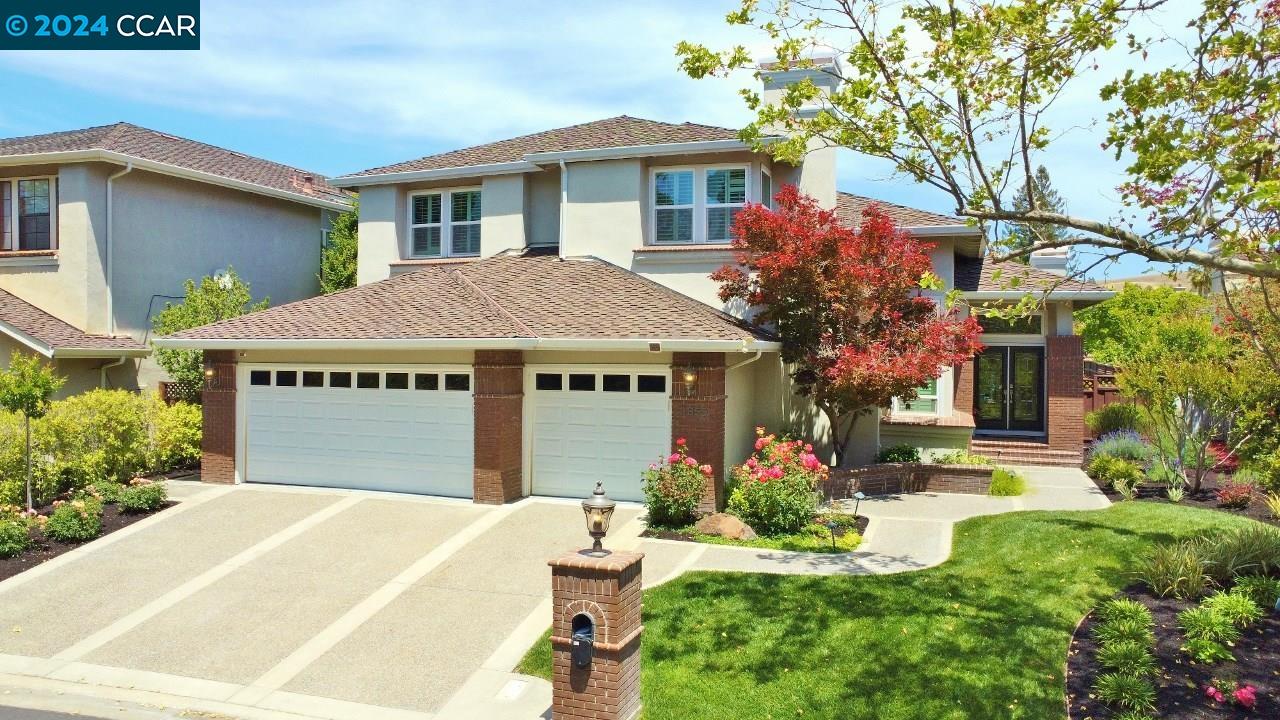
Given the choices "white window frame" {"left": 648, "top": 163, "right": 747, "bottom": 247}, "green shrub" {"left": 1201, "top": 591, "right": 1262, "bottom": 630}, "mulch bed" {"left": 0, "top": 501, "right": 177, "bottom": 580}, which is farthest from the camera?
"white window frame" {"left": 648, "top": 163, "right": 747, "bottom": 247}

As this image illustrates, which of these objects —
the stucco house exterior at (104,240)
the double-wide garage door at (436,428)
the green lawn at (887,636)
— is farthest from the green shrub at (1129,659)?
the stucco house exterior at (104,240)

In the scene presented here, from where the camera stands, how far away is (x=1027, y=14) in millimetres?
9078

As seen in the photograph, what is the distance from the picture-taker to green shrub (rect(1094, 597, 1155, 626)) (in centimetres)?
844

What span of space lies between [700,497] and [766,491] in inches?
39.6

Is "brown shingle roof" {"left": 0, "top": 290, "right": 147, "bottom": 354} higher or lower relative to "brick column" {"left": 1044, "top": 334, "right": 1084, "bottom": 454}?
higher

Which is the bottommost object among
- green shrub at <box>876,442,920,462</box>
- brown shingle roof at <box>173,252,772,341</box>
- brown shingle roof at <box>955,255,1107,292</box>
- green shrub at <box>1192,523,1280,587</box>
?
green shrub at <box>1192,523,1280,587</box>

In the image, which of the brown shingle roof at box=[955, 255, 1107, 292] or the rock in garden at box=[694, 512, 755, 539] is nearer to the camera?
the rock in garden at box=[694, 512, 755, 539]

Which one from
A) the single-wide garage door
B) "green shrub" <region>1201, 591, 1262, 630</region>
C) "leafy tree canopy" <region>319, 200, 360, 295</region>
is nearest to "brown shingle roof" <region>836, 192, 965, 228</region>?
the single-wide garage door

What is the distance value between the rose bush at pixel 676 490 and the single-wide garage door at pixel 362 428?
3.39m

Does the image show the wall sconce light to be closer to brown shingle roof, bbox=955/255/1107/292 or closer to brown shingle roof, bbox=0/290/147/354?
brown shingle roof, bbox=955/255/1107/292

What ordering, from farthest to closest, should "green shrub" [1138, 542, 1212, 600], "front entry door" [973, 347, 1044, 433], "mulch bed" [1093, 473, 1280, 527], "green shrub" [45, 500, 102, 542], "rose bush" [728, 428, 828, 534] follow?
"front entry door" [973, 347, 1044, 433]
"mulch bed" [1093, 473, 1280, 527]
"rose bush" [728, 428, 828, 534]
"green shrub" [45, 500, 102, 542]
"green shrub" [1138, 542, 1212, 600]

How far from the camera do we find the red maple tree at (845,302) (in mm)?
14648

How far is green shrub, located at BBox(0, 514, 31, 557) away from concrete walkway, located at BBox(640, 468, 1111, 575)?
27.6 feet

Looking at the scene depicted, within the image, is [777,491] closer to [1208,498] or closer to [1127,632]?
[1127,632]
